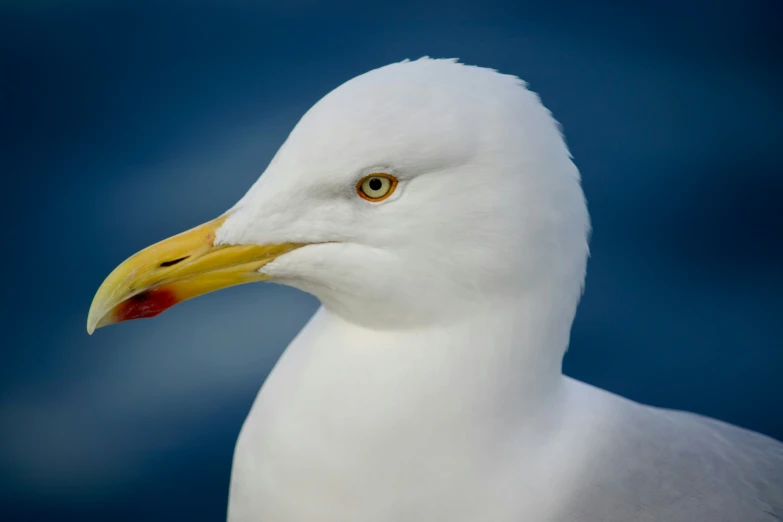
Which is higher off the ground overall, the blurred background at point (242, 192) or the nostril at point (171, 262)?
the blurred background at point (242, 192)

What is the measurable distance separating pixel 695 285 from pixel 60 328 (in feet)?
4.74

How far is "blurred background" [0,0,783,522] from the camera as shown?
6.26 ft

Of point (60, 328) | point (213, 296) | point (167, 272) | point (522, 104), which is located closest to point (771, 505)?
point (522, 104)

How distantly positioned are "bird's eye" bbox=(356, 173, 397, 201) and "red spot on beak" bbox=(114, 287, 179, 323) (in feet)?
0.89

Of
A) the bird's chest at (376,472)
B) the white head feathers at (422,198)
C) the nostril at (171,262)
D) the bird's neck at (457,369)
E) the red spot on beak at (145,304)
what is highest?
the white head feathers at (422,198)

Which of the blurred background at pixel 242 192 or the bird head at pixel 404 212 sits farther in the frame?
the blurred background at pixel 242 192

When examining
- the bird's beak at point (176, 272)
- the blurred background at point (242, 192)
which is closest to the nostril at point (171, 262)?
the bird's beak at point (176, 272)

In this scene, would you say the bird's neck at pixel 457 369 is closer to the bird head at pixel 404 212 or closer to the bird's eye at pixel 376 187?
the bird head at pixel 404 212

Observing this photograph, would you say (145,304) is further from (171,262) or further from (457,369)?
(457,369)

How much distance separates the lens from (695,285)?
221cm

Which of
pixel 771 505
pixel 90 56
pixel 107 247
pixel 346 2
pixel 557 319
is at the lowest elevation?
pixel 771 505

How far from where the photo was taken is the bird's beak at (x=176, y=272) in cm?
113

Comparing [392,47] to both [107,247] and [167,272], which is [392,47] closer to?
[107,247]

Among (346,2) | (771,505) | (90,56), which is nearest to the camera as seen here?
(771,505)
